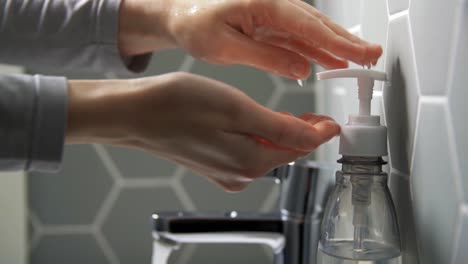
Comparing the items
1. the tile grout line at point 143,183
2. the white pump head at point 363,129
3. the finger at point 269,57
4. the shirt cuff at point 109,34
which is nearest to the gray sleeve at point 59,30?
the shirt cuff at point 109,34

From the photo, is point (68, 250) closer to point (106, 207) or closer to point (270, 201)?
point (106, 207)

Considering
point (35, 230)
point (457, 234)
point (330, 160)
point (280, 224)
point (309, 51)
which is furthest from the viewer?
point (35, 230)

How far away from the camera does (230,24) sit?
40 cm

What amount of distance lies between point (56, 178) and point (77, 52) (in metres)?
0.35

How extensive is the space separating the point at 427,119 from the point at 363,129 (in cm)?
4

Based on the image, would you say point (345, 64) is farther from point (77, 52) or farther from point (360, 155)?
point (77, 52)

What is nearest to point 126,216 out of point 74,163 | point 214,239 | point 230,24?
point 74,163

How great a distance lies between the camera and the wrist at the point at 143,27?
1.46 feet

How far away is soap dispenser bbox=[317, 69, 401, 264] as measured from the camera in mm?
318

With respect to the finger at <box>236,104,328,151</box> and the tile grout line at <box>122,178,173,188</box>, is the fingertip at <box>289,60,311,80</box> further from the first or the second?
the tile grout line at <box>122,178,173,188</box>

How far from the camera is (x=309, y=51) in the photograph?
398 mm

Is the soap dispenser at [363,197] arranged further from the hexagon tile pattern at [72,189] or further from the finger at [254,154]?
the hexagon tile pattern at [72,189]

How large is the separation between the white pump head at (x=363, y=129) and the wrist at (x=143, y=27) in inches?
6.7

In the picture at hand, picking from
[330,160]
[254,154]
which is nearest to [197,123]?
[254,154]
